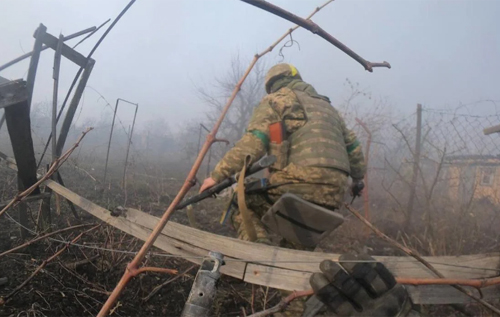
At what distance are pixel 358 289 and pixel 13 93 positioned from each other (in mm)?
2213

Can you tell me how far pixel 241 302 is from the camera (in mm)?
2559

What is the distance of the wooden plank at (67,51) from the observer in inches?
103

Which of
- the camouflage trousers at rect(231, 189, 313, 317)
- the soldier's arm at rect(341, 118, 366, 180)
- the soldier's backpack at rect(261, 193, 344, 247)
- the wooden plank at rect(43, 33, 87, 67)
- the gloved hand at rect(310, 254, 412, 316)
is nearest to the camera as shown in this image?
the gloved hand at rect(310, 254, 412, 316)

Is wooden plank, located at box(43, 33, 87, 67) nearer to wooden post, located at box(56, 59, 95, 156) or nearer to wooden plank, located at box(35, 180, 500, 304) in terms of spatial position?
wooden post, located at box(56, 59, 95, 156)

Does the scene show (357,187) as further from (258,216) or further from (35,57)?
(35,57)

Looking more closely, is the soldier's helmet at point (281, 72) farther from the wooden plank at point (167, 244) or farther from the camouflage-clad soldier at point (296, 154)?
the wooden plank at point (167, 244)

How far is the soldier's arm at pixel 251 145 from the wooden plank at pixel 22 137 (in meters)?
1.34

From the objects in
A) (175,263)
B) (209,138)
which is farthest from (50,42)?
(209,138)

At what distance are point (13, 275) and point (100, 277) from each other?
1.85 ft

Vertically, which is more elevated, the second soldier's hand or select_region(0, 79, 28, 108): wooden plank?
select_region(0, 79, 28, 108): wooden plank

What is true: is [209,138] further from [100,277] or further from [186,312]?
[100,277]

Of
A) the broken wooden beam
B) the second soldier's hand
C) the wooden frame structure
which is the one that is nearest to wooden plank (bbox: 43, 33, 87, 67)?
the wooden frame structure

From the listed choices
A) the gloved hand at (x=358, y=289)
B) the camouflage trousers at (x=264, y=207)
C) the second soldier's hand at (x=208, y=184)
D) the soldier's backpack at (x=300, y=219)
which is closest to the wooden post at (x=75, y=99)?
the second soldier's hand at (x=208, y=184)

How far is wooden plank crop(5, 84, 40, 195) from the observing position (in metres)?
2.13
